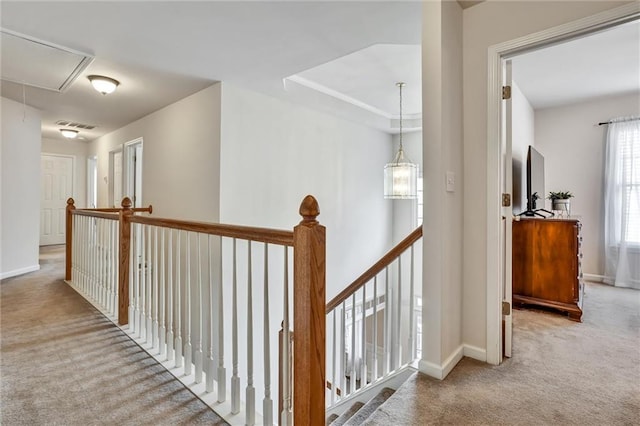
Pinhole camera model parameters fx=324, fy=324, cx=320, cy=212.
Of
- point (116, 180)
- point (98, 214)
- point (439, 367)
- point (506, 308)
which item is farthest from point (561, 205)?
point (116, 180)

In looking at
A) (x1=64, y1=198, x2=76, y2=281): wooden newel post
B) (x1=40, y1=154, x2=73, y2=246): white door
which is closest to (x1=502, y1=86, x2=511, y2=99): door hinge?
(x1=64, y1=198, x2=76, y2=281): wooden newel post

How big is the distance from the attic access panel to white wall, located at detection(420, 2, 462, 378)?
2911 mm

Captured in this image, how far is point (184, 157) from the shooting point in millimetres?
4102

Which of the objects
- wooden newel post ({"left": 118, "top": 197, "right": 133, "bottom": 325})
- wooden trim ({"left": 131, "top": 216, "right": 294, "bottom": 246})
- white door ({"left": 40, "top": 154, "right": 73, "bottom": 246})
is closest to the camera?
wooden trim ({"left": 131, "top": 216, "right": 294, "bottom": 246})

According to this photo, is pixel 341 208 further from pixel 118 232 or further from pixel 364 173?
pixel 118 232

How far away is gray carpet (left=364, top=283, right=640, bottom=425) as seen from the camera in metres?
1.57

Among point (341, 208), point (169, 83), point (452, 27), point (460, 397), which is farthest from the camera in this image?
point (341, 208)

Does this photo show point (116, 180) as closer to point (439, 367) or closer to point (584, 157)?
point (439, 367)

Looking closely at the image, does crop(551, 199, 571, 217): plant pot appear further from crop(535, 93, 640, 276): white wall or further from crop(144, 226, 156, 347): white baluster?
crop(144, 226, 156, 347): white baluster

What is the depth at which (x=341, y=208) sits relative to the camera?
5.13m

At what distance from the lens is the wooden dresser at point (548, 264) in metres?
2.93

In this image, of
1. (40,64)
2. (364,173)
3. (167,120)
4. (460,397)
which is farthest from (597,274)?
(40,64)

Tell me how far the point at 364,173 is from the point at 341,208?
2.78 feet

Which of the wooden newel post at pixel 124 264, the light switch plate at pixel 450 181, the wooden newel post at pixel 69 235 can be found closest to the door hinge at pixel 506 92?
the light switch plate at pixel 450 181
